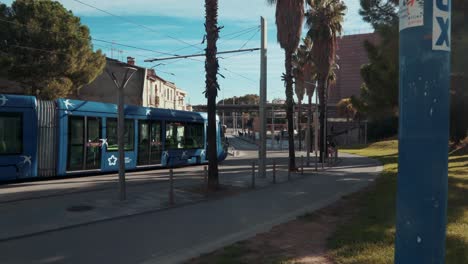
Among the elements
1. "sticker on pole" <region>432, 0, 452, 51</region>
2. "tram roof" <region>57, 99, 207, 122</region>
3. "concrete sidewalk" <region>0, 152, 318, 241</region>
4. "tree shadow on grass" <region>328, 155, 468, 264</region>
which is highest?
"tram roof" <region>57, 99, 207, 122</region>

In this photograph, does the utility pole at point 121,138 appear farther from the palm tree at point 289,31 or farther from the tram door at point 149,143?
the palm tree at point 289,31

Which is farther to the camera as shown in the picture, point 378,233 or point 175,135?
point 175,135

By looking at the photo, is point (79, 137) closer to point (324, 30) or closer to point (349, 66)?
point (324, 30)

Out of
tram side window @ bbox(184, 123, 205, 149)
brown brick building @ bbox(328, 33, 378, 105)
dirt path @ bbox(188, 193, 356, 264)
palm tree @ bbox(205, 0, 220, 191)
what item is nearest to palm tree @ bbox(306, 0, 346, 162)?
tram side window @ bbox(184, 123, 205, 149)

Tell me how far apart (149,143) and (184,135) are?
106 inches

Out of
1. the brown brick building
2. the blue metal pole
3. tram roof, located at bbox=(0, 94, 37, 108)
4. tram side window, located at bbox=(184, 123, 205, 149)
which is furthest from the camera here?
the brown brick building

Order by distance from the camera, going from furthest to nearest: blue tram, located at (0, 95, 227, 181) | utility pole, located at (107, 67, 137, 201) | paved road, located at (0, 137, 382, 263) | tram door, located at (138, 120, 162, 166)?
tram door, located at (138, 120, 162, 166) → blue tram, located at (0, 95, 227, 181) → utility pole, located at (107, 67, 137, 201) → paved road, located at (0, 137, 382, 263)

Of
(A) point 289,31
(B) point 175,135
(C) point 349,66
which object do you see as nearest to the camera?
(A) point 289,31

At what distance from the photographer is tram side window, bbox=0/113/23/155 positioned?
551 inches

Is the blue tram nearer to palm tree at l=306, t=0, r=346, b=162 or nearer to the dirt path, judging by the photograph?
the dirt path

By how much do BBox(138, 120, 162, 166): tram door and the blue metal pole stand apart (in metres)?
16.9

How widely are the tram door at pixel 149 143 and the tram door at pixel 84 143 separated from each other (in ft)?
8.02

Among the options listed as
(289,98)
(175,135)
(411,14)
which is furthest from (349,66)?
(411,14)

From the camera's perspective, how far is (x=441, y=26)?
290 cm
